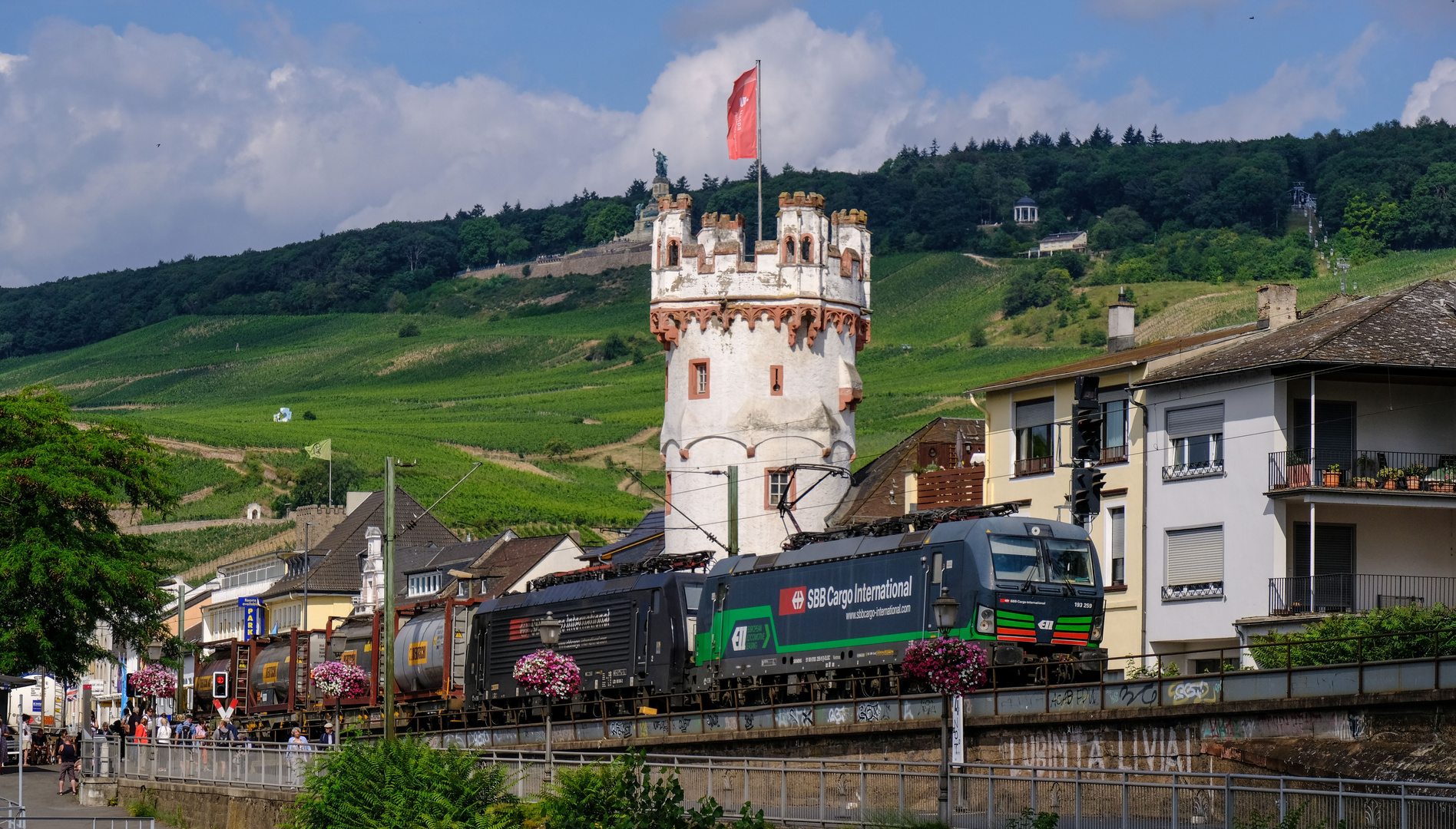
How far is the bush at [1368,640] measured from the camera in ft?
111

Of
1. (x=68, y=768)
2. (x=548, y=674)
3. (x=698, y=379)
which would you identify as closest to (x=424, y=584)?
(x=698, y=379)

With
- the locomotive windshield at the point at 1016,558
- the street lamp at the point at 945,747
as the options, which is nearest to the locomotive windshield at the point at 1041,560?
the locomotive windshield at the point at 1016,558

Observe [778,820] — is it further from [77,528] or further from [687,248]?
[687,248]

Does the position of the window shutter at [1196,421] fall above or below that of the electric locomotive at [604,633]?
above

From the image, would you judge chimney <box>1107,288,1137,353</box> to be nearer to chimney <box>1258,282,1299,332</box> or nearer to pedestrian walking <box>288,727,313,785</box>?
chimney <box>1258,282,1299,332</box>

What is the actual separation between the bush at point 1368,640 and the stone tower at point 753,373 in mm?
26241

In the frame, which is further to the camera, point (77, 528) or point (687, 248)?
point (687, 248)

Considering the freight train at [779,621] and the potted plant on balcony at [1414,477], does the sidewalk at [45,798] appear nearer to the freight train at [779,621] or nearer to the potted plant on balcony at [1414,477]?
the freight train at [779,621]

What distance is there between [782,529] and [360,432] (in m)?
135

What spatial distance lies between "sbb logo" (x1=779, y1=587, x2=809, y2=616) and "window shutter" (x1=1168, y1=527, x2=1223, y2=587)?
31.5 feet

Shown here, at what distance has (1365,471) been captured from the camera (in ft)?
145

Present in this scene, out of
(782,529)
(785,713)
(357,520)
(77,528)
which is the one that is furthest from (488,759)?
(357,520)

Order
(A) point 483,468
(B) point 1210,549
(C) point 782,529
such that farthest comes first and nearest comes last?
(A) point 483,468 < (C) point 782,529 < (B) point 1210,549

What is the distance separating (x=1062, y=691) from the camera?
33.3 metres
